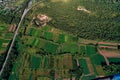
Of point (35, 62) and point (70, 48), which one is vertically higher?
point (70, 48)

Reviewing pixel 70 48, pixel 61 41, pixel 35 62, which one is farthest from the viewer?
pixel 61 41

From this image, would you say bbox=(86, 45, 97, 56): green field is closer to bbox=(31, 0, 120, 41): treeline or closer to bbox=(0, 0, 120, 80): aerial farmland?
bbox=(0, 0, 120, 80): aerial farmland

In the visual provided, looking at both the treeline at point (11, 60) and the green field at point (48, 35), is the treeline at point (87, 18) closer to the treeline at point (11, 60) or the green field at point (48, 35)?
the green field at point (48, 35)

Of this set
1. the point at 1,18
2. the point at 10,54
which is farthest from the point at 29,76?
the point at 1,18

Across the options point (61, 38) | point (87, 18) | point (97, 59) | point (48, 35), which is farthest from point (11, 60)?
point (87, 18)

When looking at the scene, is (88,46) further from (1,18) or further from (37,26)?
(1,18)

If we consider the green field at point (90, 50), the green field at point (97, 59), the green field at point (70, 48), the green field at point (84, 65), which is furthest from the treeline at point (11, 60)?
the green field at point (97, 59)

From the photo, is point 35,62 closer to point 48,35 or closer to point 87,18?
point 48,35

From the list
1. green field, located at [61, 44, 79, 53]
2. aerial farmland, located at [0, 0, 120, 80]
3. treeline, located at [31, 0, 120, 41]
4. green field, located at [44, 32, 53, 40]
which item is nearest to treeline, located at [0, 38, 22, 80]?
aerial farmland, located at [0, 0, 120, 80]

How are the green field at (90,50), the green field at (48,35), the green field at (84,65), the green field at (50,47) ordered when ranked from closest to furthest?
the green field at (84,65) → the green field at (90,50) → the green field at (50,47) → the green field at (48,35)
